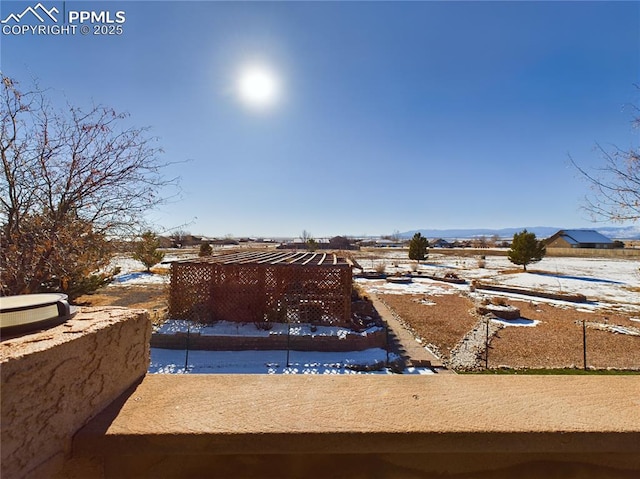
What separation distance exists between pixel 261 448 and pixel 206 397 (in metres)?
0.28

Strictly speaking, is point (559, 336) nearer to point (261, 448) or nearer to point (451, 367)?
point (451, 367)

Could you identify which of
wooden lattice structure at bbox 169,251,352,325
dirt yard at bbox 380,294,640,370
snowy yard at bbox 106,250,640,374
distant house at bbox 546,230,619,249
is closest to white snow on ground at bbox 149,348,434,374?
snowy yard at bbox 106,250,640,374

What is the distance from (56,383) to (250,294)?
8126mm

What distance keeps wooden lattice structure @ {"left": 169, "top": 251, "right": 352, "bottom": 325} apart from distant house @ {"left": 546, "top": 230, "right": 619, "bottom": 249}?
63.1 m

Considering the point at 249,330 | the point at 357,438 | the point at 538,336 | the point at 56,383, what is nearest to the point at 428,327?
the point at 538,336

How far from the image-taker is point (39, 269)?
279 cm

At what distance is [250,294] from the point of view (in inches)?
344

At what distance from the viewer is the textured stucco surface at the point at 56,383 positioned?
2.23 feet

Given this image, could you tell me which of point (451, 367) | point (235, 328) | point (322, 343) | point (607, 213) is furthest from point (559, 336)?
point (235, 328)

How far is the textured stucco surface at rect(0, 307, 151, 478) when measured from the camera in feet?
2.23

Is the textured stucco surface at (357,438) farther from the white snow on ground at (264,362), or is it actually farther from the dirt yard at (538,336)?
the dirt yard at (538,336)

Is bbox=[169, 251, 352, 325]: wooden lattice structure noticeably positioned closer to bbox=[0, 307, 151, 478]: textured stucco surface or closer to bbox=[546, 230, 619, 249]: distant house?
bbox=[0, 307, 151, 478]: textured stucco surface

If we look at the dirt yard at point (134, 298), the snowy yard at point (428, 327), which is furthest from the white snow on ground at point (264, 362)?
the dirt yard at point (134, 298)

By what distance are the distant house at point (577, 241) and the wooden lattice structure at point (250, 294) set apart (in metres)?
63.1
